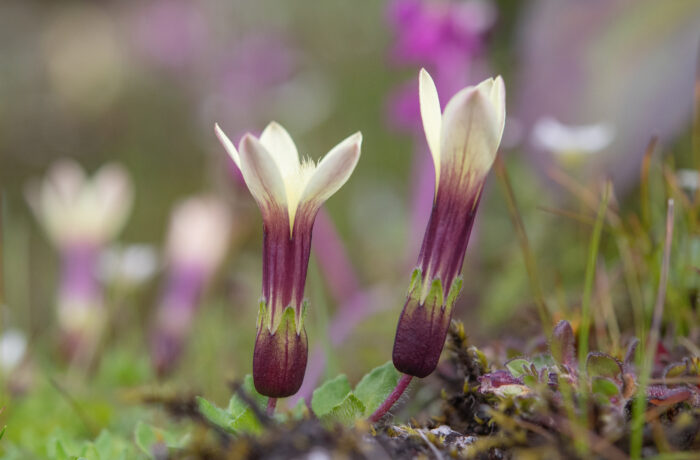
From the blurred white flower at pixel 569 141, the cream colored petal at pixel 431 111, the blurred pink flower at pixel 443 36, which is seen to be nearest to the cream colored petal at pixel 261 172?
the cream colored petal at pixel 431 111

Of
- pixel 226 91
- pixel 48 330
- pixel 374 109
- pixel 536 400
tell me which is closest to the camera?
pixel 536 400

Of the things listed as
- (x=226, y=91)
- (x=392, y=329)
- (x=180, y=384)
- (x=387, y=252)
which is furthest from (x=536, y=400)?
(x=226, y=91)

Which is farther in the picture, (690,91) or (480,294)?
(480,294)

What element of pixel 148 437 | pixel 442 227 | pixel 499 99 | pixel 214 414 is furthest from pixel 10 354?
pixel 499 99

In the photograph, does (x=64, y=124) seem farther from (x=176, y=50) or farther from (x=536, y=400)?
(x=536, y=400)

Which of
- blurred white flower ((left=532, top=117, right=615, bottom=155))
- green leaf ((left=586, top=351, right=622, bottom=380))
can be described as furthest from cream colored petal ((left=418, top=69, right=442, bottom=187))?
blurred white flower ((left=532, top=117, right=615, bottom=155))

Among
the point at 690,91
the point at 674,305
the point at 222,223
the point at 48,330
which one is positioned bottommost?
the point at 48,330

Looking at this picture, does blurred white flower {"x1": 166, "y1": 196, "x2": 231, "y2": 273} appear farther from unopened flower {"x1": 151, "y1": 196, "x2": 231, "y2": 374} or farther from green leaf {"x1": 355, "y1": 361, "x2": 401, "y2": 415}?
green leaf {"x1": 355, "y1": 361, "x2": 401, "y2": 415}

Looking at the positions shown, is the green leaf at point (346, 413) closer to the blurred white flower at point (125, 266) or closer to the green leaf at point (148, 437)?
the green leaf at point (148, 437)

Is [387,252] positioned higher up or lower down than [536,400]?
lower down
